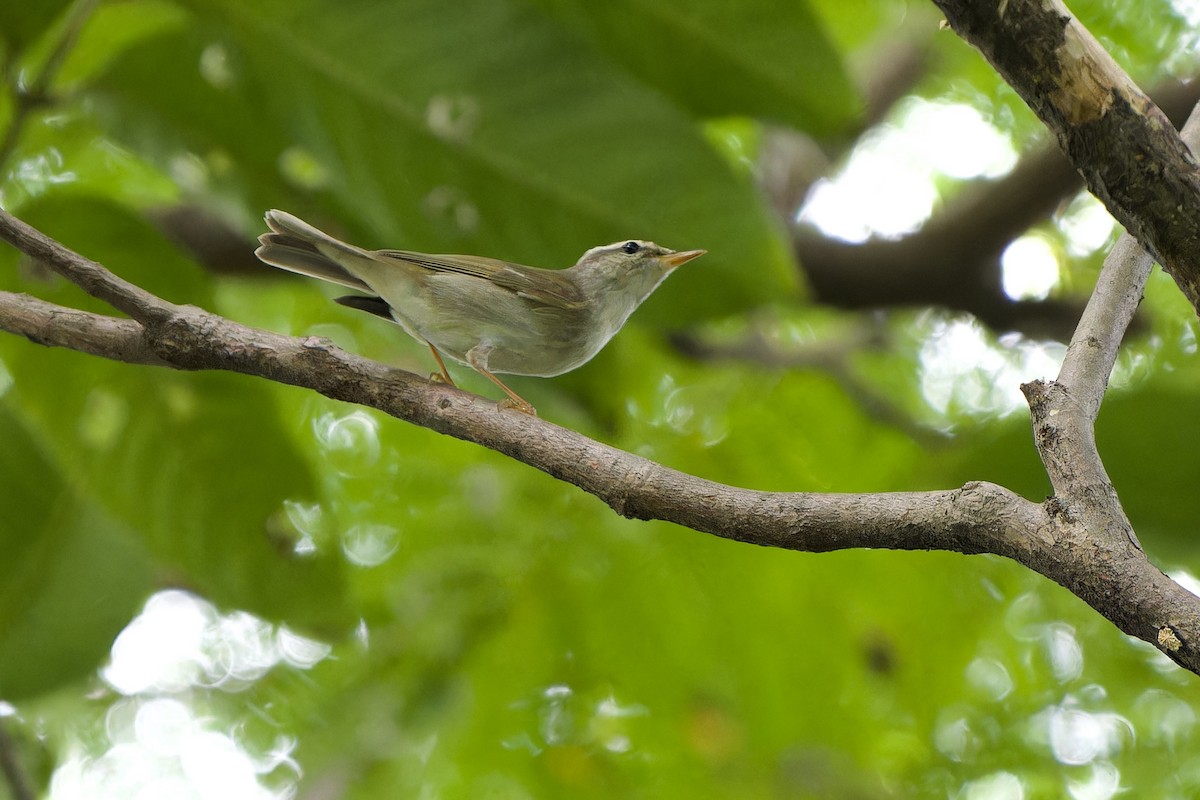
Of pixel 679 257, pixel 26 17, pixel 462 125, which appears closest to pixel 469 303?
pixel 679 257

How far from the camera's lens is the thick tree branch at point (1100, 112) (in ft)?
4.88

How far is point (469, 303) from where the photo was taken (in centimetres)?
264

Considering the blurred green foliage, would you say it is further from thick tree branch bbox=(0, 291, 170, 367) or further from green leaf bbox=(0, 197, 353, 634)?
thick tree branch bbox=(0, 291, 170, 367)

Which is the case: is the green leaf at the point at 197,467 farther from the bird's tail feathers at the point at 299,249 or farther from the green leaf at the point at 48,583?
the bird's tail feathers at the point at 299,249

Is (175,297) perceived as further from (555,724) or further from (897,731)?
(897,731)

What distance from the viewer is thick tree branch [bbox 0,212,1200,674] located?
4.37ft

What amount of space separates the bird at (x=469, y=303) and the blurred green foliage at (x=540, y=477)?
44 cm

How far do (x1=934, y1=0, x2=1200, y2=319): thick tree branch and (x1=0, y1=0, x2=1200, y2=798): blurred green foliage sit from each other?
1416mm

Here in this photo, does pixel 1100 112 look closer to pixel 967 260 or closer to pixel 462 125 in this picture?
pixel 462 125

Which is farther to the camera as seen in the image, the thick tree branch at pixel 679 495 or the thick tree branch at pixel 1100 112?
the thick tree branch at pixel 1100 112

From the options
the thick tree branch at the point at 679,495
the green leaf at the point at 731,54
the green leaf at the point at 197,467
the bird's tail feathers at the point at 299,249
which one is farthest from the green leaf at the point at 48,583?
the green leaf at the point at 731,54

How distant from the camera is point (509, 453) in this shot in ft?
5.84

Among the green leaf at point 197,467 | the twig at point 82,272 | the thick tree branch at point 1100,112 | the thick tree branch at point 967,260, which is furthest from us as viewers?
the thick tree branch at point 967,260

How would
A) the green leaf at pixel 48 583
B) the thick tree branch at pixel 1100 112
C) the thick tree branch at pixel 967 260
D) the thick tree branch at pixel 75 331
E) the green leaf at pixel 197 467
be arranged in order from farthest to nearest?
the thick tree branch at pixel 967 260 → the green leaf at pixel 197 467 → the green leaf at pixel 48 583 → the thick tree branch at pixel 75 331 → the thick tree branch at pixel 1100 112
